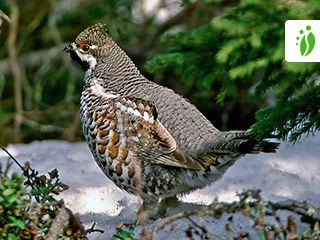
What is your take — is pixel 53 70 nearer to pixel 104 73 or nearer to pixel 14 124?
pixel 14 124

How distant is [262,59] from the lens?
11.6 feet

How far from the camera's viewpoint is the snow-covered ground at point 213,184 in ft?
16.1

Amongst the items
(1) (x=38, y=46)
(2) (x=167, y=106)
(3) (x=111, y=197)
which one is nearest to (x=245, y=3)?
(2) (x=167, y=106)

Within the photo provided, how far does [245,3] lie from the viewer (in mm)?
3635

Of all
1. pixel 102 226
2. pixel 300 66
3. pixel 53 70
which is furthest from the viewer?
pixel 53 70

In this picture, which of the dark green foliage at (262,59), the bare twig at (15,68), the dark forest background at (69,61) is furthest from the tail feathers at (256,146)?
the bare twig at (15,68)

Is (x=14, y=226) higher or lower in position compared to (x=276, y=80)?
lower

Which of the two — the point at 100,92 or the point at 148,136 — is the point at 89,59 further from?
the point at 148,136

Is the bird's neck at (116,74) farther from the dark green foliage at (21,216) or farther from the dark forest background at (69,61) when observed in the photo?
the dark forest background at (69,61)

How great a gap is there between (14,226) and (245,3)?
130 cm

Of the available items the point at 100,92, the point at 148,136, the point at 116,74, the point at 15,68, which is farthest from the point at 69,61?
the point at 148,136

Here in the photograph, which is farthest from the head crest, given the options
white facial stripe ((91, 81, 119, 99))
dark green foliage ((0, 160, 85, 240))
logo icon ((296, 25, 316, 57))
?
dark green foliage ((0, 160, 85, 240))

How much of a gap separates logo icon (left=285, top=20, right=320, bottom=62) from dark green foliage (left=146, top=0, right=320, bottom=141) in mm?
49

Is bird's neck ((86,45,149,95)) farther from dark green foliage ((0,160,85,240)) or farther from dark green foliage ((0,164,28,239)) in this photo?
dark green foliage ((0,164,28,239))
